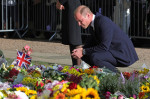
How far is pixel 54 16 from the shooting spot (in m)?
13.1

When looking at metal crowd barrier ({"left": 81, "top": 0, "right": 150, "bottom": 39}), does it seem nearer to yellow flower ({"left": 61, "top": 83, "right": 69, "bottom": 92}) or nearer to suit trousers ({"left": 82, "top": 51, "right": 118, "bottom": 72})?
suit trousers ({"left": 82, "top": 51, "right": 118, "bottom": 72})

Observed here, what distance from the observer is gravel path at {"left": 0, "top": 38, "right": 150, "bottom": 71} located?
8602 millimetres

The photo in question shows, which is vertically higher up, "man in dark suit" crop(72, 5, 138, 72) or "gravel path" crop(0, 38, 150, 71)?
"man in dark suit" crop(72, 5, 138, 72)

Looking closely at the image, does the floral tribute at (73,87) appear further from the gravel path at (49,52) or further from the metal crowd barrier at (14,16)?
the metal crowd barrier at (14,16)

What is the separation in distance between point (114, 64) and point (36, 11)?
8554 mm

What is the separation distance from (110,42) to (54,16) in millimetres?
8102

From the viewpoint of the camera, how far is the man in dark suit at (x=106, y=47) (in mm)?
5047

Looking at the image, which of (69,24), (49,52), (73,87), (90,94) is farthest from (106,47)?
(49,52)

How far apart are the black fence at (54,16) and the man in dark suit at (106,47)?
18.8ft

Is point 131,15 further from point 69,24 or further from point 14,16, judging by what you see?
point 69,24

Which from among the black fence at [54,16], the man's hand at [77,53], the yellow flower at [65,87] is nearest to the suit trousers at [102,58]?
the man's hand at [77,53]

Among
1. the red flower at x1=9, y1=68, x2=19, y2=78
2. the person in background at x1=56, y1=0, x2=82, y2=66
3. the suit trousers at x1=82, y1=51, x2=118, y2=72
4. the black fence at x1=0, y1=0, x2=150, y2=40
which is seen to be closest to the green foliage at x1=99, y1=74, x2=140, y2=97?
the red flower at x1=9, y1=68, x2=19, y2=78

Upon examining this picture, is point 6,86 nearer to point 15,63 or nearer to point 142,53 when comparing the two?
point 15,63

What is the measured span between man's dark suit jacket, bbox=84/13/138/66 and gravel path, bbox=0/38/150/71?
7.61 ft
